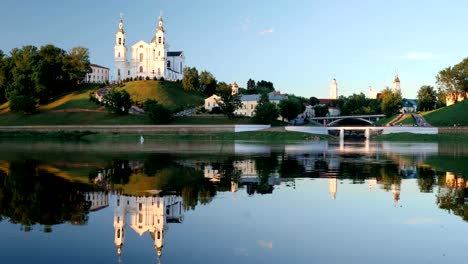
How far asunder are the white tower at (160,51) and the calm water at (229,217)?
384 ft

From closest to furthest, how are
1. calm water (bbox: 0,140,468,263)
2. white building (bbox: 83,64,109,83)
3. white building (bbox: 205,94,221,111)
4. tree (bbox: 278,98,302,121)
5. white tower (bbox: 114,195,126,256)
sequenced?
calm water (bbox: 0,140,468,263)
white tower (bbox: 114,195,126,256)
tree (bbox: 278,98,302,121)
white building (bbox: 205,94,221,111)
white building (bbox: 83,64,109,83)

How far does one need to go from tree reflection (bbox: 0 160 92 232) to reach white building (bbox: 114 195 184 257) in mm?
1215

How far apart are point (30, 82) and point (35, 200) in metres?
112

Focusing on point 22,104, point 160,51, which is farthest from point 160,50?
point 22,104

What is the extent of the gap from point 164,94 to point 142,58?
85.9 feet

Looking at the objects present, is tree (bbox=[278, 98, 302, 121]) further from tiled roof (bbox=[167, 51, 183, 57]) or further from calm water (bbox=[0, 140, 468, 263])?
calm water (bbox=[0, 140, 468, 263])

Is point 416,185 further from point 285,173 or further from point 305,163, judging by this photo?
point 305,163

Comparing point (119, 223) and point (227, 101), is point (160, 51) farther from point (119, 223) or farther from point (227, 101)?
point (119, 223)

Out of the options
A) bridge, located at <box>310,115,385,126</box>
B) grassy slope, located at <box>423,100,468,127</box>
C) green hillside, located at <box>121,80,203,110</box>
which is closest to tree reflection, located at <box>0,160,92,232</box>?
A: green hillside, located at <box>121,80,203,110</box>

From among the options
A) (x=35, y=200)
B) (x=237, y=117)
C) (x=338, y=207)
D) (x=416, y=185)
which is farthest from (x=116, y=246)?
(x=237, y=117)

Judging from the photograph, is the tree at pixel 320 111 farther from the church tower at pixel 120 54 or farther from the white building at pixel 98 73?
the white building at pixel 98 73

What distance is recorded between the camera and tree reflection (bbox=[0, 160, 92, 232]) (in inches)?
667

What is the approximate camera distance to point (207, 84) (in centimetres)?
13625

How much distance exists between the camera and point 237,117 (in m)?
112
